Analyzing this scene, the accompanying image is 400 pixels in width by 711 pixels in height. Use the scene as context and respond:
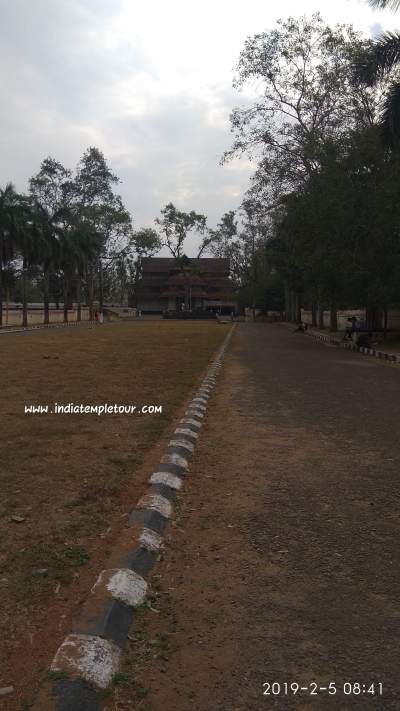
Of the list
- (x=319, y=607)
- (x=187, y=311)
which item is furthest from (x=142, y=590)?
(x=187, y=311)

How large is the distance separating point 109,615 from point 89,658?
310 millimetres

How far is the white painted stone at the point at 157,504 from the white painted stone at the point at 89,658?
1.54 meters

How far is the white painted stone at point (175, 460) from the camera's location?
5203 millimetres

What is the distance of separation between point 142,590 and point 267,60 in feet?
97.0

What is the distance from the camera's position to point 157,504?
4117 mm

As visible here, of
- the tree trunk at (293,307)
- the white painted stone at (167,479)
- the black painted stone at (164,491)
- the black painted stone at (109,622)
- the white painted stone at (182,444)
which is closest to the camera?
the black painted stone at (109,622)

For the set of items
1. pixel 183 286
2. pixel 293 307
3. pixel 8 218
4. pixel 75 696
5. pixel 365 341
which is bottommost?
pixel 75 696

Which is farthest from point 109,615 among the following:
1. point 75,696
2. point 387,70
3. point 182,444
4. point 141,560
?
point 387,70

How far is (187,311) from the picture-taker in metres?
71.5

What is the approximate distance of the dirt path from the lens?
7.36 ft

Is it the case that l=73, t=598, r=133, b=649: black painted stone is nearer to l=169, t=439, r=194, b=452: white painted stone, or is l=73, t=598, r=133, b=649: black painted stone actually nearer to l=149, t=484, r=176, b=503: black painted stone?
l=149, t=484, r=176, b=503: black painted stone

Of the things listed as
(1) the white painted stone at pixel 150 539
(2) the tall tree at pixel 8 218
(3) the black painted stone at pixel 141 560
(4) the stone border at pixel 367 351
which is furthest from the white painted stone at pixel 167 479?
(2) the tall tree at pixel 8 218

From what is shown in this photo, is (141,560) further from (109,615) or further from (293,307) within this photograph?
(293,307)

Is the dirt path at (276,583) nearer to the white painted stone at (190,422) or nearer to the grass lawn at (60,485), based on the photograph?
the grass lawn at (60,485)
